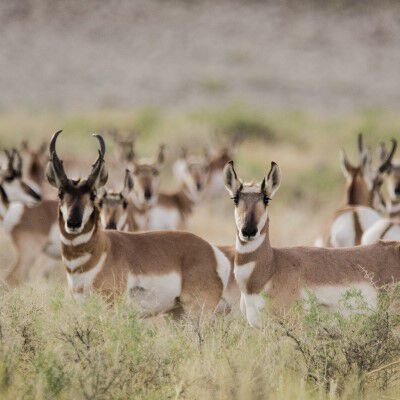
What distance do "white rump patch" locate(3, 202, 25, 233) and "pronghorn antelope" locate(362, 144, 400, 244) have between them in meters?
3.91

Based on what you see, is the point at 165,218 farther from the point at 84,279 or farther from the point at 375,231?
the point at 84,279

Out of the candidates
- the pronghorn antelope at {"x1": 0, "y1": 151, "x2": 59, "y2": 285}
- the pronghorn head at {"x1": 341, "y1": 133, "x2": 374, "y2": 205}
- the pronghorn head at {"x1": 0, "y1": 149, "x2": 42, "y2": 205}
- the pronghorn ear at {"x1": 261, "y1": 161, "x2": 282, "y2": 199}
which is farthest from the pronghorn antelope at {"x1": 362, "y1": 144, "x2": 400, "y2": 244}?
the pronghorn head at {"x1": 0, "y1": 149, "x2": 42, "y2": 205}

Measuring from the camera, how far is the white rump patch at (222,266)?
7867mm

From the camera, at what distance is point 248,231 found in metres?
6.86

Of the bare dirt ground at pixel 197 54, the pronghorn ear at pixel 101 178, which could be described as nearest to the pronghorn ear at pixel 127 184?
the pronghorn ear at pixel 101 178

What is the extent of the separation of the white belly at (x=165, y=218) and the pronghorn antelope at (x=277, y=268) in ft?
21.3

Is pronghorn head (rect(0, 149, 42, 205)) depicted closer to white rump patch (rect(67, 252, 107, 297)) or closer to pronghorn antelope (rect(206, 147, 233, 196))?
white rump patch (rect(67, 252, 107, 297))

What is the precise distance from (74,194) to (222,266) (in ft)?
4.77

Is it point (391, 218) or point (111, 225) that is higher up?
point (391, 218)

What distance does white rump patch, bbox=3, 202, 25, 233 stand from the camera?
10.9 m

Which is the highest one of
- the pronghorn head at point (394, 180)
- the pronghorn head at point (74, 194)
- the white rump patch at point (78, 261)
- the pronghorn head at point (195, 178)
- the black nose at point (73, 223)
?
the pronghorn head at point (195, 178)

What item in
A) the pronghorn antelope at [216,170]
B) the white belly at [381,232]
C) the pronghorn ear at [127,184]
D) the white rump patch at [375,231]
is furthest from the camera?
the pronghorn antelope at [216,170]

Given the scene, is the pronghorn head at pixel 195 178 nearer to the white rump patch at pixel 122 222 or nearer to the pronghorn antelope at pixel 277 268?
the white rump patch at pixel 122 222

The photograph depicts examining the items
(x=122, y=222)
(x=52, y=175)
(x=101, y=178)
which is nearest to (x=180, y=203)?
(x=122, y=222)
